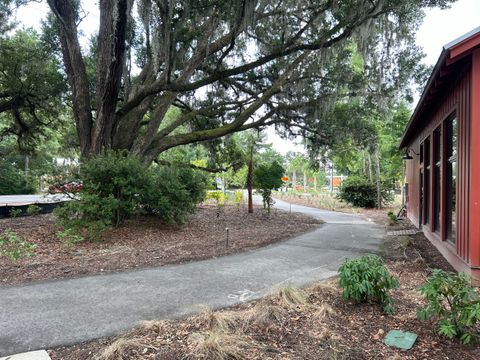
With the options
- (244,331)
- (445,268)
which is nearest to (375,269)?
(244,331)

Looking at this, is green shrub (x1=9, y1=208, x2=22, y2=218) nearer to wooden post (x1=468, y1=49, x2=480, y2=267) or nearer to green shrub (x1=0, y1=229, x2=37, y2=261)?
green shrub (x1=0, y1=229, x2=37, y2=261)

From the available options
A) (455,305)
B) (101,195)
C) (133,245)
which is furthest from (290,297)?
(101,195)

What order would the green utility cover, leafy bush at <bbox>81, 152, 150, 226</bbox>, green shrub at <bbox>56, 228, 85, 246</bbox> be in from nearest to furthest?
1. the green utility cover
2. green shrub at <bbox>56, 228, 85, 246</bbox>
3. leafy bush at <bbox>81, 152, 150, 226</bbox>

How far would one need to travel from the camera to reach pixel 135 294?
470 centimetres

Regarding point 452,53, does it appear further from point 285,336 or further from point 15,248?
point 15,248

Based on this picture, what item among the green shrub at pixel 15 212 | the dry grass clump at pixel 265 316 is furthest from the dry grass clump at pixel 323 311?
the green shrub at pixel 15 212

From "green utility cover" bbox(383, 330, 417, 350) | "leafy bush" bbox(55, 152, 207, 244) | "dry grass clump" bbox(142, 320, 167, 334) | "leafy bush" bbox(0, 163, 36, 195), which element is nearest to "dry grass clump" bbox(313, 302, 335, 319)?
"green utility cover" bbox(383, 330, 417, 350)

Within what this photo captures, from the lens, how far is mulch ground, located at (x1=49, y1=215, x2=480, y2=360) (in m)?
3.07

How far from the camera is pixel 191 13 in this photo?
865 centimetres

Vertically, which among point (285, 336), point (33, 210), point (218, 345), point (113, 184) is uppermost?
point (113, 184)

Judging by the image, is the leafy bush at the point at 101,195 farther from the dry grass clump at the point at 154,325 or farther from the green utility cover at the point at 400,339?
the green utility cover at the point at 400,339

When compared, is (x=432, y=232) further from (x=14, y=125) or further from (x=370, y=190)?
(x=14, y=125)

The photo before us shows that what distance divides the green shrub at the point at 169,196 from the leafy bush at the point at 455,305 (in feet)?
23.2

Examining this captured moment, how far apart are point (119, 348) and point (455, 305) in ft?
9.62
